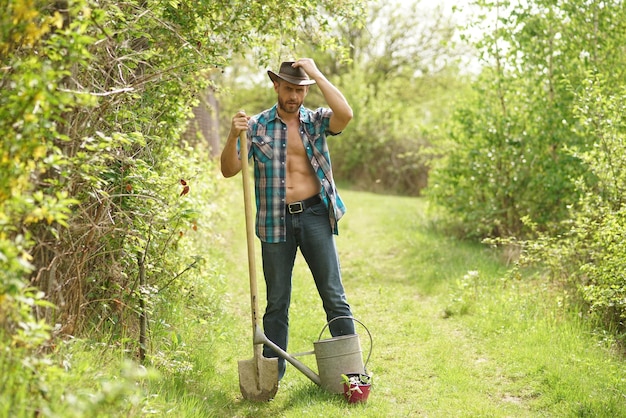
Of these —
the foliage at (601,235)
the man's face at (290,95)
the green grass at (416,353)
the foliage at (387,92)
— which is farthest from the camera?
the foliage at (387,92)

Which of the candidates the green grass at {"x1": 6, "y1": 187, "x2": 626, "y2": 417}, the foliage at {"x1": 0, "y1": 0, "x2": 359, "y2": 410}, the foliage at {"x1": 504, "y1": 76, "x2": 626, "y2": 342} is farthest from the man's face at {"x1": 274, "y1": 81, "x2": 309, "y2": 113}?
the foliage at {"x1": 504, "y1": 76, "x2": 626, "y2": 342}

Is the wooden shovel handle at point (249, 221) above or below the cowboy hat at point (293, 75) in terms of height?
below

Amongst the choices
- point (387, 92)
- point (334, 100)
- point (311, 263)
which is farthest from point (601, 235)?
point (387, 92)

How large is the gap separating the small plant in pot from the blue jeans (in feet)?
1.05

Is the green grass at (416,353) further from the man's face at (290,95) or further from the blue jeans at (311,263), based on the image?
the man's face at (290,95)

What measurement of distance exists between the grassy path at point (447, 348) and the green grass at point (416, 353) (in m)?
0.01

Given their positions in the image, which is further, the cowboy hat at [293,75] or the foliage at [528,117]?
the foliage at [528,117]

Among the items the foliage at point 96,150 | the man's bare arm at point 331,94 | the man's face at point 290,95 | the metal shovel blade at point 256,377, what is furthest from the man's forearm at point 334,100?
the metal shovel blade at point 256,377

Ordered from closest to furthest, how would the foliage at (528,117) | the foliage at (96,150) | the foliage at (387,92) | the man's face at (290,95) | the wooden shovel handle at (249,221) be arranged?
the foliage at (96,150), the wooden shovel handle at (249,221), the man's face at (290,95), the foliage at (528,117), the foliage at (387,92)

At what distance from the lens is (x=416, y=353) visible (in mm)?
6121

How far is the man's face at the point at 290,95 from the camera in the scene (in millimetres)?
4879

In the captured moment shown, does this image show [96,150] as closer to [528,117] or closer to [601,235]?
[601,235]

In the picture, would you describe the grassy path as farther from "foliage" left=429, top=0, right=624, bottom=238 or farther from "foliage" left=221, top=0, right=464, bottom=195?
"foliage" left=221, top=0, right=464, bottom=195

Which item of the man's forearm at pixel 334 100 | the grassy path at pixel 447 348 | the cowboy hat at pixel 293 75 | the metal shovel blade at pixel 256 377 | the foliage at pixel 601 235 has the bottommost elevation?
the grassy path at pixel 447 348
